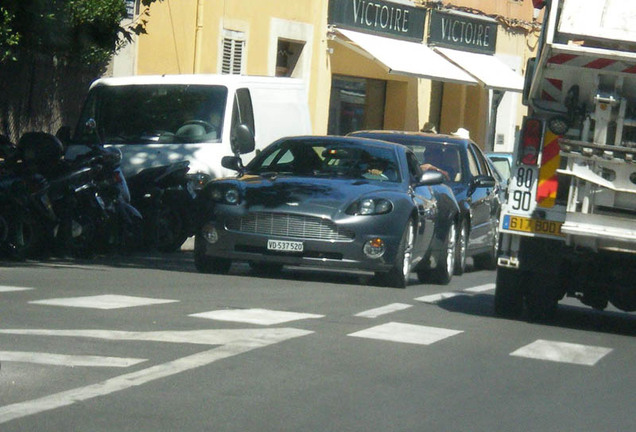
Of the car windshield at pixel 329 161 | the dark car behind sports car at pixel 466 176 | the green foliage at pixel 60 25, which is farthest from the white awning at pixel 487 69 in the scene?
the car windshield at pixel 329 161

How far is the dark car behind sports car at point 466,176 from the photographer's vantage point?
1816 cm

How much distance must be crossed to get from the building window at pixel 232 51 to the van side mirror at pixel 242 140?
427 inches

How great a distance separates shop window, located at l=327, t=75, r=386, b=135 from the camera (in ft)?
114

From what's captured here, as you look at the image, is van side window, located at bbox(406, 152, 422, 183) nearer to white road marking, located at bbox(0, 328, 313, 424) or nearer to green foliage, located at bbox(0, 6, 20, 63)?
green foliage, located at bbox(0, 6, 20, 63)

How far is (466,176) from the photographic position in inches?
735

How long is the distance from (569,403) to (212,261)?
22.8 feet

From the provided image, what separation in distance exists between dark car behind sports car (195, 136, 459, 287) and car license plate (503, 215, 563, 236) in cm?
230

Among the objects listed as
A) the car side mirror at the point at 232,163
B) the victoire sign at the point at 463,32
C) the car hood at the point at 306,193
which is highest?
the victoire sign at the point at 463,32

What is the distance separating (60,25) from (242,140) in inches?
94.8

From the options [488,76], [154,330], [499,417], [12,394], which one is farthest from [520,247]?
[488,76]

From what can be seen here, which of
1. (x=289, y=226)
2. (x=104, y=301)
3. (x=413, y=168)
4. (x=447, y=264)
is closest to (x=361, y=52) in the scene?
(x=447, y=264)

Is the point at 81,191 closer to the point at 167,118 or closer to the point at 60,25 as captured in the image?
the point at 60,25

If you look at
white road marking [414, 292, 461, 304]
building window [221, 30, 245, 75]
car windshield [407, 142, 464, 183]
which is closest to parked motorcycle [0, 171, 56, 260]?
white road marking [414, 292, 461, 304]

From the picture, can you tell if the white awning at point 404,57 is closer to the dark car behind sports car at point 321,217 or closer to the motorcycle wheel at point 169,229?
the motorcycle wheel at point 169,229
